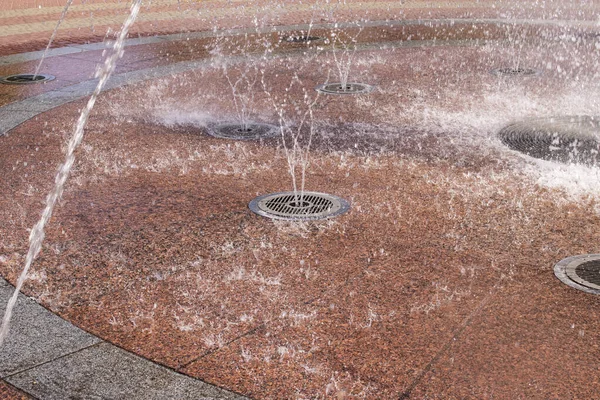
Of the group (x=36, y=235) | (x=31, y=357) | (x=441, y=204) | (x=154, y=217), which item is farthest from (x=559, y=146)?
(x=31, y=357)

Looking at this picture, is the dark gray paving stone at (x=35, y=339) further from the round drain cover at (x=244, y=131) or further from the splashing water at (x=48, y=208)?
the round drain cover at (x=244, y=131)

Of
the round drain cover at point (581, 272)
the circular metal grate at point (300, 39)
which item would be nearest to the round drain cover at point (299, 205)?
the round drain cover at point (581, 272)

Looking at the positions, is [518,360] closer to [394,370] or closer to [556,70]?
[394,370]

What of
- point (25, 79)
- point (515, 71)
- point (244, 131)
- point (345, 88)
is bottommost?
point (515, 71)

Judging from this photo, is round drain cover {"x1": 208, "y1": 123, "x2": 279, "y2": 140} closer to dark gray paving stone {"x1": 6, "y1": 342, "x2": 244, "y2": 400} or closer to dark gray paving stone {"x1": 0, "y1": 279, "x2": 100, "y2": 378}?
dark gray paving stone {"x1": 0, "y1": 279, "x2": 100, "y2": 378}

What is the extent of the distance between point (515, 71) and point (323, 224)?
22.6ft

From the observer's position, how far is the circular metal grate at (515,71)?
11.5m

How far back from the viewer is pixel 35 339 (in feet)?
13.8

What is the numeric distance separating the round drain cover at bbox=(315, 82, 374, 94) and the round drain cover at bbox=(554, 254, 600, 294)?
553 centimetres

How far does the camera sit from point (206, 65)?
473 inches

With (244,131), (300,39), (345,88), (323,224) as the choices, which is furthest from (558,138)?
(300,39)

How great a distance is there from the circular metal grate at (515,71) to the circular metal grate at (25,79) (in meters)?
6.61

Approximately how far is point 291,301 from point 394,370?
0.92 metres

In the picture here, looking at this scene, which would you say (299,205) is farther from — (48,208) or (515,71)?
(515,71)
